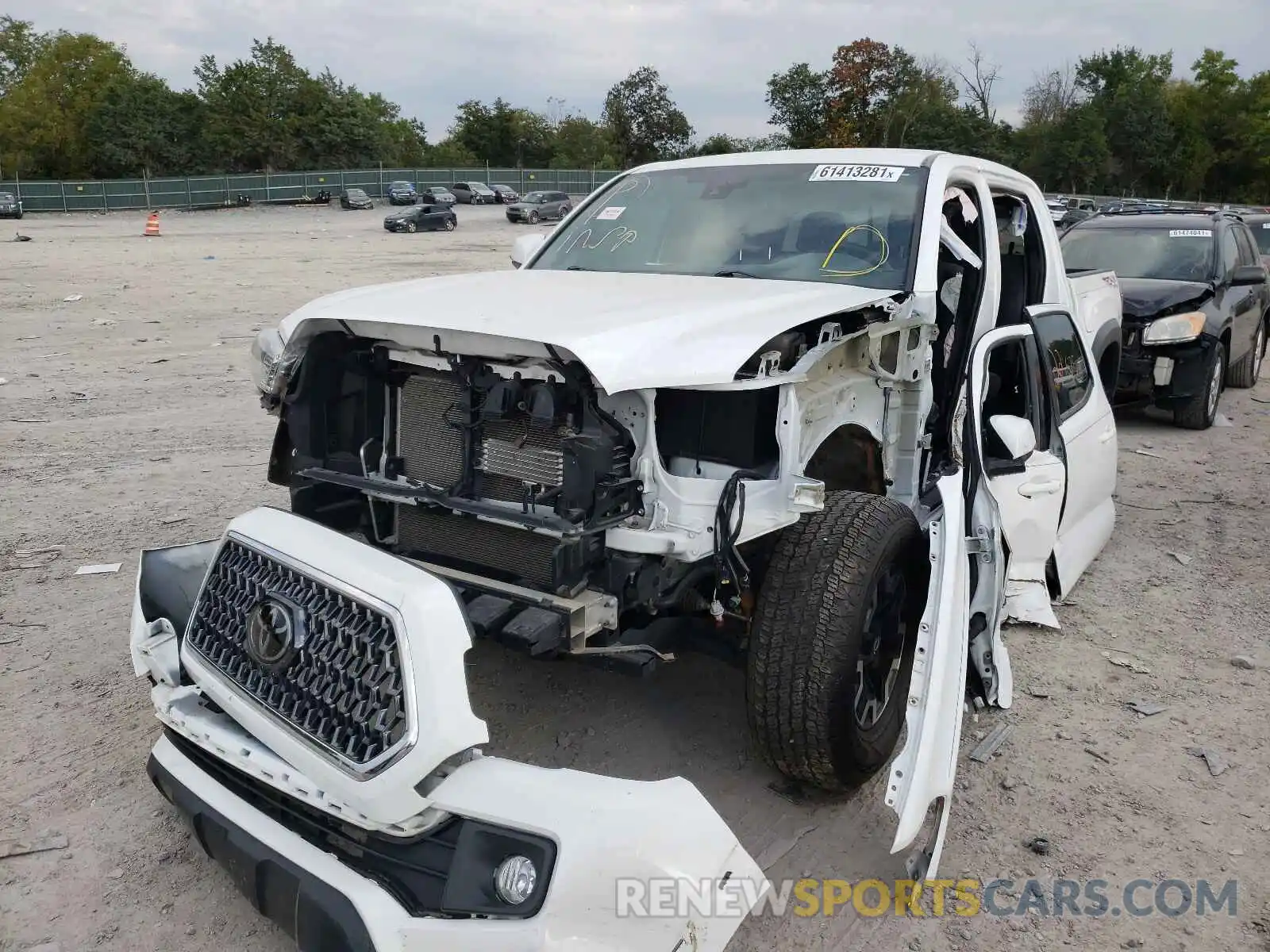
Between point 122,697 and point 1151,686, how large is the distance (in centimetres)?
414

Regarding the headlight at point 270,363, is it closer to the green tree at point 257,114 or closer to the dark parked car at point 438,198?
the dark parked car at point 438,198

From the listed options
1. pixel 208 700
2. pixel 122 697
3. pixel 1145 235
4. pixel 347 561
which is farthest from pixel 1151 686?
pixel 1145 235

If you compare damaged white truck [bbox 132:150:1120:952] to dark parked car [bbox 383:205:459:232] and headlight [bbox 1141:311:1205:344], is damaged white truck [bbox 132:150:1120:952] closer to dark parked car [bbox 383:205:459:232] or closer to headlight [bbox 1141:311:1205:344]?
headlight [bbox 1141:311:1205:344]

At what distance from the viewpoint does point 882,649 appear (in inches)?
126

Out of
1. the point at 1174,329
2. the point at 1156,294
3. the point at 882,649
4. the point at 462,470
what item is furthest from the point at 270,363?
the point at 1156,294

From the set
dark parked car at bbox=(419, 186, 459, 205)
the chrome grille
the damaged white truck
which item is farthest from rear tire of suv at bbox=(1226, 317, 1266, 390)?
dark parked car at bbox=(419, 186, 459, 205)

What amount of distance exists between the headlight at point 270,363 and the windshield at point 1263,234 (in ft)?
48.9

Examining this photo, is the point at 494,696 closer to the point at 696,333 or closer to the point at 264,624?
the point at 264,624

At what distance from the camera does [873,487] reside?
376 centimetres

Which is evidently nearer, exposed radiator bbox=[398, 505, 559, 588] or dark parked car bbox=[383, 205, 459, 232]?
exposed radiator bbox=[398, 505, 559, 588]

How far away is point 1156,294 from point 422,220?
1192 inches

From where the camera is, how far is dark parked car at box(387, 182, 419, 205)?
48.0 meters

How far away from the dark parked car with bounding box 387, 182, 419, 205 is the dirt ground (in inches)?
1703

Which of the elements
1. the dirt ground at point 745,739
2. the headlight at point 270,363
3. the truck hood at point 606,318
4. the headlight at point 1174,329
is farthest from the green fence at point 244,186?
the truck hood at point 606,318
